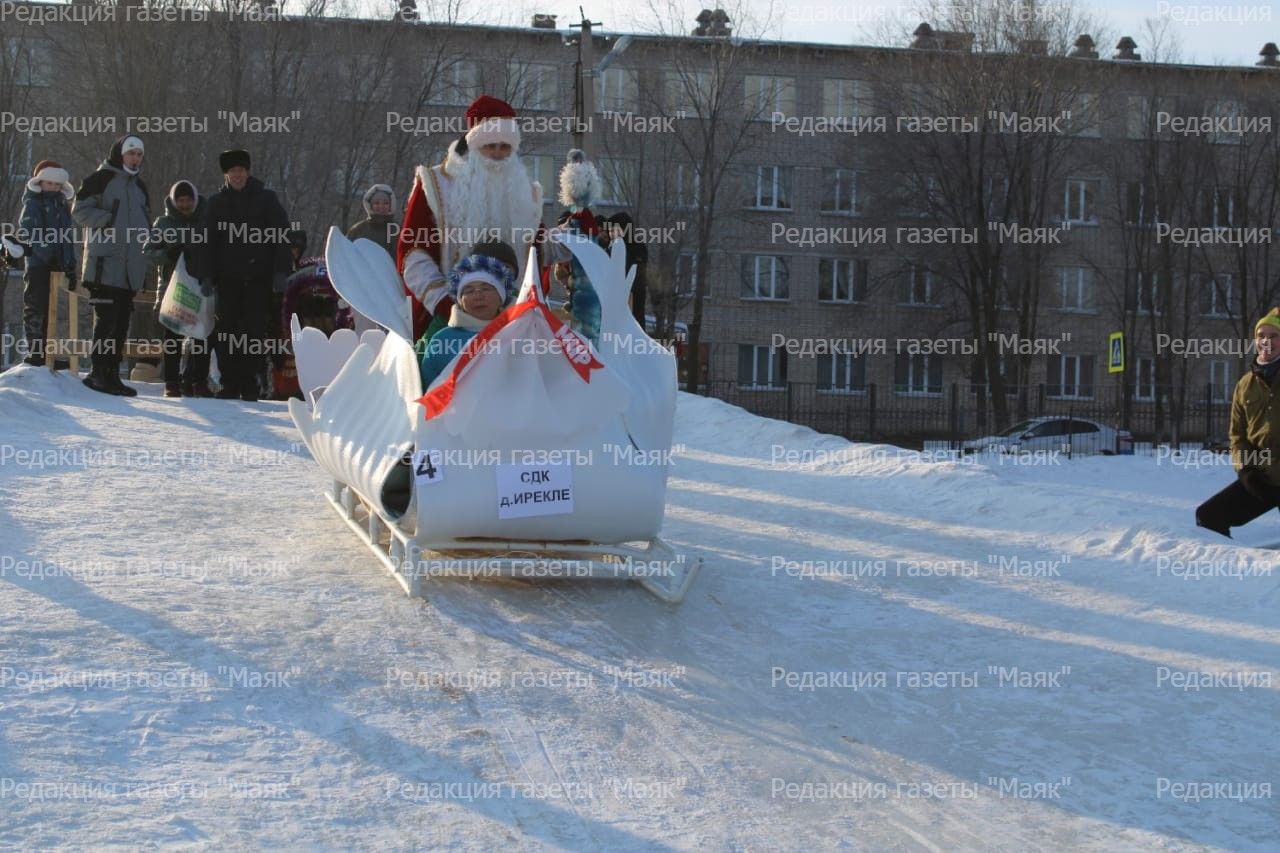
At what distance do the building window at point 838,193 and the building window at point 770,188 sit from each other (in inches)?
49.2

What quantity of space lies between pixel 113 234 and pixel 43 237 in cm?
130

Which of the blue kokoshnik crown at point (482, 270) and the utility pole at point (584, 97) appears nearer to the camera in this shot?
the blue kokoshnik crown at point (482, 270)

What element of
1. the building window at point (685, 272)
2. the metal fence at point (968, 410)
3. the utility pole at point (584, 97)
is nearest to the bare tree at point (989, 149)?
the building window at point (685, 272)

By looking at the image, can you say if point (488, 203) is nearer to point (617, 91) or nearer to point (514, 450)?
point (514, 450)

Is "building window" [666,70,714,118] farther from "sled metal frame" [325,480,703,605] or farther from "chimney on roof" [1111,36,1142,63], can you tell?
"sled metal frame" [325,480,703,605]

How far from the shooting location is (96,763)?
4.41m

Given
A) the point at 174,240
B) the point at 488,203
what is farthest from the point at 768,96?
the point at 488,203

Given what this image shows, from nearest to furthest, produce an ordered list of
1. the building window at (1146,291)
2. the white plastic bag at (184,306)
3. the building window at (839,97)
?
the white plastic bag at (184,306) → the building window at (1146,291) → the building window at (839,97)

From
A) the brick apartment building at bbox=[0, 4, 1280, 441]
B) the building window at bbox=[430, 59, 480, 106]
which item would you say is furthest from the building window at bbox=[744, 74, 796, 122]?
the building window at bbox=[430, 59, 480, 106]

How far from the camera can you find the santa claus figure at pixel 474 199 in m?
7.77

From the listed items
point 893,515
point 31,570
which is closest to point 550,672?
point 31,570

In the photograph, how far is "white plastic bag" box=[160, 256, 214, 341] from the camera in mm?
14211

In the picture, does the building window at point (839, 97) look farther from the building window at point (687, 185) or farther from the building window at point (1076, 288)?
the building window at point (1076, 288)

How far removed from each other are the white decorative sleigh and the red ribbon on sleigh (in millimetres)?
10
